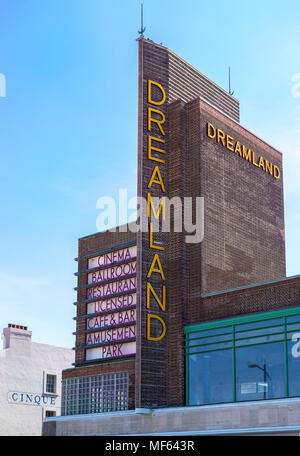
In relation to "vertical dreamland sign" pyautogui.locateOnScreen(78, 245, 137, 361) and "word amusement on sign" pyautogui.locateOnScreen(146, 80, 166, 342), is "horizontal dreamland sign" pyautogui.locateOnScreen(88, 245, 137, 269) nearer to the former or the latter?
"vertical dreamland sign" pyautogui.locateOnScreen(78, 245, 137, 361)

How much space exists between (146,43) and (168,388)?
633 inches

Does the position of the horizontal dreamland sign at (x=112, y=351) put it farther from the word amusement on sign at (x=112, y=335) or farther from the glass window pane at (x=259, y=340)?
the glass window pane at (x=259, y=340)

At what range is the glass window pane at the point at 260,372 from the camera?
28.2 metres

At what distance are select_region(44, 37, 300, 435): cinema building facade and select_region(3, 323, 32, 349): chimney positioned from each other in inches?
493

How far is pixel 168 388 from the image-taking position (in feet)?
105

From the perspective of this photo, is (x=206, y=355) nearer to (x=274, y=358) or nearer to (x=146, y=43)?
(x=274, y=358)

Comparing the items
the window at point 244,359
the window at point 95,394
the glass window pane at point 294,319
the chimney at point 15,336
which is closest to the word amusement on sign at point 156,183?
the window at point 244,359

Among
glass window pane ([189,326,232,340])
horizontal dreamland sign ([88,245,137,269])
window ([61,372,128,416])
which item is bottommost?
window ([61,372,128,416])

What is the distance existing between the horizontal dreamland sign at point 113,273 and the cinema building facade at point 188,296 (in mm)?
56

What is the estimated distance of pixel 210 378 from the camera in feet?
101

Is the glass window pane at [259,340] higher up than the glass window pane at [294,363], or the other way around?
the glass window pane at [259,340]

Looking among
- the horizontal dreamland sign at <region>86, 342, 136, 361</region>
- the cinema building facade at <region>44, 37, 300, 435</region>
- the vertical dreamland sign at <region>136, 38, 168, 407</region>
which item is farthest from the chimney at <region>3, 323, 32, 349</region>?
the vertical dreamland sign at <region>136, 38, 168, 407</region>

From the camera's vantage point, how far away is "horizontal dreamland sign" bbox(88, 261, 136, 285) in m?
35.7

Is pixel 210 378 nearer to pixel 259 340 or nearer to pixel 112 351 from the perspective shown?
pixel 259 340
